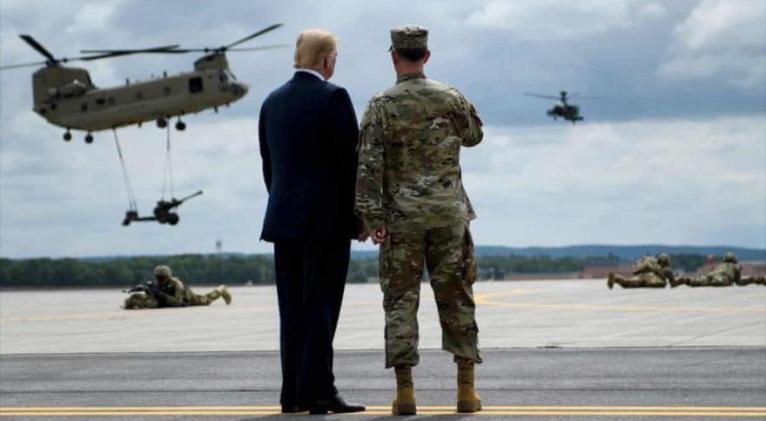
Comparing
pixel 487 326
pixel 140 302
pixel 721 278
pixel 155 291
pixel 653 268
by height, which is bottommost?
pixel 487 326

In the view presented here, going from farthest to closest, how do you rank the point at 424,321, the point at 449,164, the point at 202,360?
the point at 424,321 < the point at 202,360 < the point at 449,164

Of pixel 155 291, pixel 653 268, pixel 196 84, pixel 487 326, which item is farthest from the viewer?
pixel 196 84

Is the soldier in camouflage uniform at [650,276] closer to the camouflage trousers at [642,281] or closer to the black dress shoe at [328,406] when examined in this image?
the camouflage trousers at [642,281]

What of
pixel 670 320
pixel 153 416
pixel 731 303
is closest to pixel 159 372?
pixel 153 416

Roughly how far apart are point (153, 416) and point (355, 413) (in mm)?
1384

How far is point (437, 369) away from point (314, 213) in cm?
430

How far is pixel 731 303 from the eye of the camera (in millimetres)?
27781

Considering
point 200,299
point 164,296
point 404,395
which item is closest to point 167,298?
point 164,296

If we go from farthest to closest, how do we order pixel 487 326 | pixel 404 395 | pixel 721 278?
1. pixel 721 278
2. pixel 487 326
3. pixel 404 395

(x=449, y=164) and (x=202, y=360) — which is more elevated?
(x=449, y=164)

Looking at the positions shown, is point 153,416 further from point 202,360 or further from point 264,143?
point 202,360

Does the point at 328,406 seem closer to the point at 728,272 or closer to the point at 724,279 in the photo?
the point at 724,279

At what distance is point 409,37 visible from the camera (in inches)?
359

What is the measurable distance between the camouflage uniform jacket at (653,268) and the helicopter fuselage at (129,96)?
102ft
